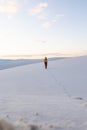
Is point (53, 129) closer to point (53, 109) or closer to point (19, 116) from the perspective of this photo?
point (19, 116)

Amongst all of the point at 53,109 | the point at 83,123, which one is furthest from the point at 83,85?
the point at 83,123

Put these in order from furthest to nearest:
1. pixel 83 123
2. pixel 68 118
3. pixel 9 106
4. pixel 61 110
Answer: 1. pixel 9 106
2. pixel 61 110
3. pixel 68 118
4. pixel 83 123

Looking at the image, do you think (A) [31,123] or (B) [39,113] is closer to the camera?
(A) [31,123]

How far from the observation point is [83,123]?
4.04m

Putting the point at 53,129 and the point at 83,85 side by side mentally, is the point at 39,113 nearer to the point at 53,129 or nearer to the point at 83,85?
the point at 53,129

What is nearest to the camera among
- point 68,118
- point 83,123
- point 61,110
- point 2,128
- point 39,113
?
point 2,128

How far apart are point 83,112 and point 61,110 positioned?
444mm

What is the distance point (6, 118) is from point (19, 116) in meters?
0.27

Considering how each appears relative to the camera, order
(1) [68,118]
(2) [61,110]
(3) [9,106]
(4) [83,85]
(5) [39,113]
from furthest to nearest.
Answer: (4) [83,85] < (3) [9,106] < (2) [61,110] < (5) [39,113] < (1) [68,118]

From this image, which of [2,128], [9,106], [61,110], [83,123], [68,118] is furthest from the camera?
[9,106]

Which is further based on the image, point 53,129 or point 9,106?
point 9,106

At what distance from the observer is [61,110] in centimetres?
499

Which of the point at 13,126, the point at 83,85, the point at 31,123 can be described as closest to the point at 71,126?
the point at 31,123

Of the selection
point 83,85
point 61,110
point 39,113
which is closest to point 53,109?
point 61,110
